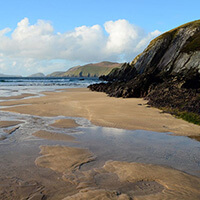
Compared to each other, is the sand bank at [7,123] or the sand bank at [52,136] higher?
the sand bank at [7,123]

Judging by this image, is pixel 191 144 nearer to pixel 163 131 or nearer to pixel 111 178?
pixel 163 131

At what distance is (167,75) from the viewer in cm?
2941

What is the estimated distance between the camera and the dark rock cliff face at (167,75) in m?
16.5

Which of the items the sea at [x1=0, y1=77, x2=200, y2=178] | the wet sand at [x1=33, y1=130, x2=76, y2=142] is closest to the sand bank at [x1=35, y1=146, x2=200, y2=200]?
the sea at [x1=0, y1=77, x2=200, y2=178]

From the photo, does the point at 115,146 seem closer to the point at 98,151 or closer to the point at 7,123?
the point at 98,151

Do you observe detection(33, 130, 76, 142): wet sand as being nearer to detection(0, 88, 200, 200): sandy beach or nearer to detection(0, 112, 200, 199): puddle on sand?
detection(0, 112, 200, 199): puddle on sand

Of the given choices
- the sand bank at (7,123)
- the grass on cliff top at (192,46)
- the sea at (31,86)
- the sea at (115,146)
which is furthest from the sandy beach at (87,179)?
the grass on cliff top at (192,46)

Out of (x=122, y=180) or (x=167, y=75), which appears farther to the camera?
(x=167, y=75)

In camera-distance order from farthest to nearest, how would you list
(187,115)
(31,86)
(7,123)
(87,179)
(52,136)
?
(31,86) → (187,115) → (7,123) → (52,136) → (87,179)

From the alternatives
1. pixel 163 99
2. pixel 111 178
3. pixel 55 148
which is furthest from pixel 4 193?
pixel 163 99

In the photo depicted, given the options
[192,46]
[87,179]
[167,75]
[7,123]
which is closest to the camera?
[87,179]

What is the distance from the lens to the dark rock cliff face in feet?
54.2

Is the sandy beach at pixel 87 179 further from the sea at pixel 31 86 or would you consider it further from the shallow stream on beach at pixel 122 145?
the sea at pixel 31 86

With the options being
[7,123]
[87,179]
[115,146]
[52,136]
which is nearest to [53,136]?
[52,136]
